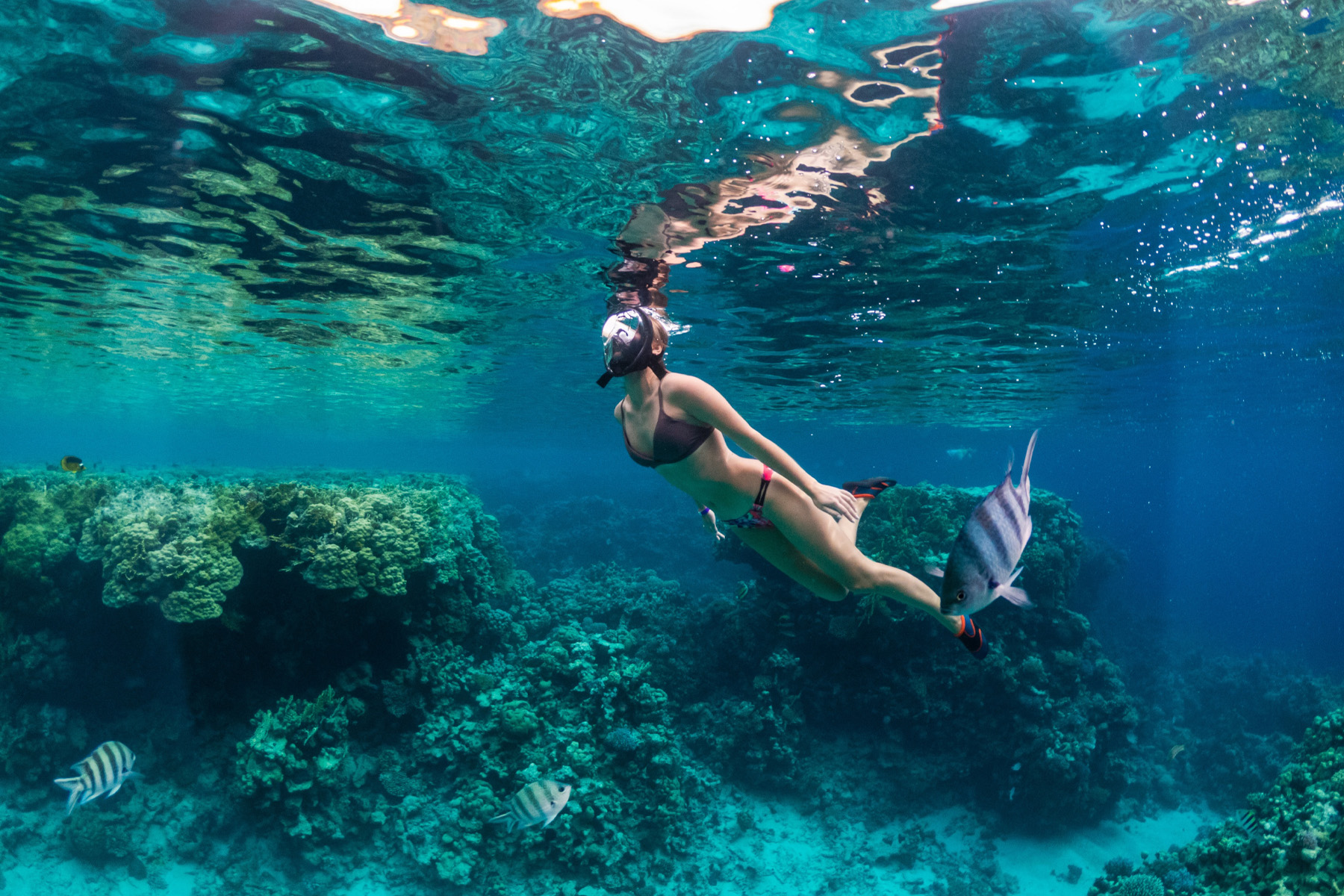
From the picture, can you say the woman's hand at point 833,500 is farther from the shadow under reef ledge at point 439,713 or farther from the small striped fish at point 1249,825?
the shadow under reef ledge at point 439,713

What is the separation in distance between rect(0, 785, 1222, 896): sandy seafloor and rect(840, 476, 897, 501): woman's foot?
303 inches

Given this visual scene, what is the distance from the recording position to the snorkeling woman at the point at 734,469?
4121 millimetres

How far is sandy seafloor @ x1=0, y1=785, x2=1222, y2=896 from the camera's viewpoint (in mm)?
8719

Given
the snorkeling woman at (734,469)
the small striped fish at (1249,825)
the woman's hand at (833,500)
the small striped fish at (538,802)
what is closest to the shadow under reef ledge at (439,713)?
the small striped fish at (538,802)

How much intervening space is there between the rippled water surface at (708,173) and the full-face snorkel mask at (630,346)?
3882 millimetres

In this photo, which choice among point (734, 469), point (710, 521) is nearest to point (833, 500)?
point (734, 469)

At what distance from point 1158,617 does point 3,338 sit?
165 feet

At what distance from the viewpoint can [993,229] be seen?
34.5 feet

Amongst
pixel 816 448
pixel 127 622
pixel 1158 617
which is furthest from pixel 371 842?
pixel 816 448

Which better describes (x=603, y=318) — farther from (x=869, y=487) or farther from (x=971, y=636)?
(x=971, y=636)

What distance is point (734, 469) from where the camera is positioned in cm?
436

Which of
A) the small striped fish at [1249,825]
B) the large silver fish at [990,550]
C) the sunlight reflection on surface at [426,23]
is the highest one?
the sunlight reflection on surface at [426,23]

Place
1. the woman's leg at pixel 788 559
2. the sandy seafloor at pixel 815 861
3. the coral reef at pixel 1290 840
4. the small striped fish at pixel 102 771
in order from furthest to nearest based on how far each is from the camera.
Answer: the sandy seafloor at pixel 815 861 → the small striped fish at pixel 102 771 → the woman's leg at pixel 788 559 → the coral reef at pixel 1290 840

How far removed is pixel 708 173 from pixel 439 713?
9.64 meters
